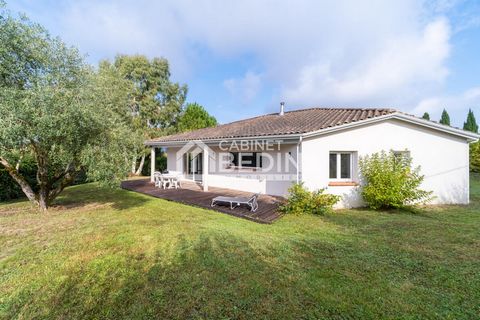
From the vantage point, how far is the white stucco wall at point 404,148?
413 inches

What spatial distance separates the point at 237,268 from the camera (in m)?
4.77

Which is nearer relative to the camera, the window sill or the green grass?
the green grass

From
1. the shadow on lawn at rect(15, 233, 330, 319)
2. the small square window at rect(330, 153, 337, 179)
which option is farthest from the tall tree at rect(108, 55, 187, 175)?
the shadow on lawn at rect(15, 233, 330, 319)

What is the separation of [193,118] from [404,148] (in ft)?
84.6

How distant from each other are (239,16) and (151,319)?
60.5 ft

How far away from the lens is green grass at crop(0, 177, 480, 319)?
141 inches

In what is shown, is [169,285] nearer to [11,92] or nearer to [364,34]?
[11,92]

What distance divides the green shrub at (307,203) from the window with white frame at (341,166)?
70.1 inches

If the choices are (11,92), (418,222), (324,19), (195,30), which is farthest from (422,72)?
(11,92)

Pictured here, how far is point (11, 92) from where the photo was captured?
677cm

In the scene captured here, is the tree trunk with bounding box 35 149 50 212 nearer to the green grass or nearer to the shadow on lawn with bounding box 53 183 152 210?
the shadow on lawn with bounding box 53 183 152 210

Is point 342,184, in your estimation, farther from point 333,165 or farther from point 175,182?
point 175,182

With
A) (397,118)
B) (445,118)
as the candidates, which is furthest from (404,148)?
(445,118)

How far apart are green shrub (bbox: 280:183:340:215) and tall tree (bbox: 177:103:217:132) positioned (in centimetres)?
2405
